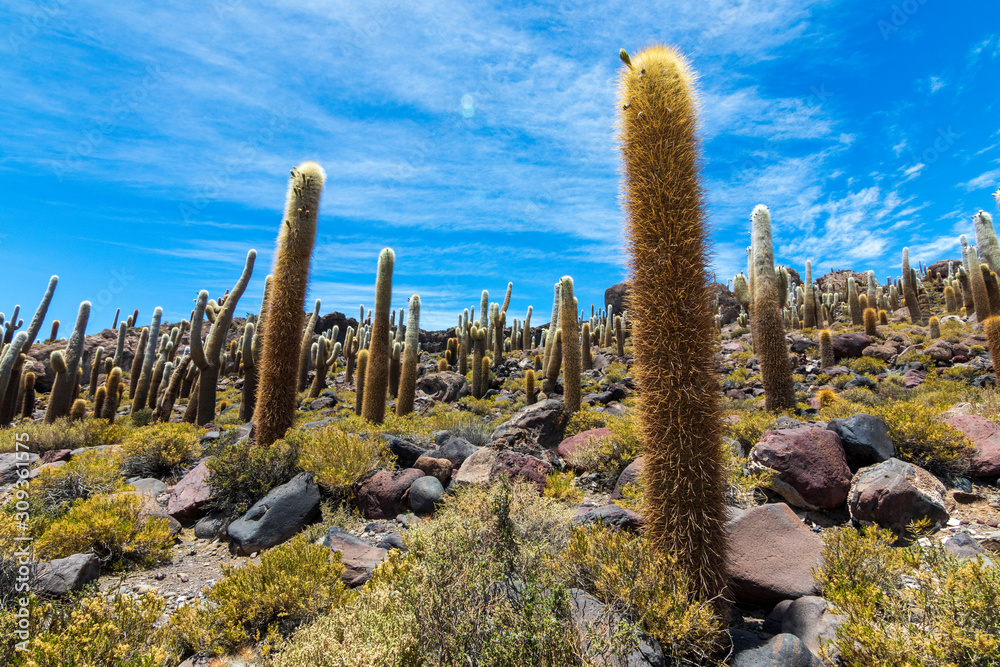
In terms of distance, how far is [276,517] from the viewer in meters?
6.78

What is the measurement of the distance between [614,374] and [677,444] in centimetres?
1918

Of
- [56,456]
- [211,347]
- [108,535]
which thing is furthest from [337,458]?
[211,347]

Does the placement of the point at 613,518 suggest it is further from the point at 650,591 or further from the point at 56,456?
the point at 56,456

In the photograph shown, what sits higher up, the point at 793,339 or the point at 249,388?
the point at 793,339

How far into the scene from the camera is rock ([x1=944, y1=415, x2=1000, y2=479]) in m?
6.79

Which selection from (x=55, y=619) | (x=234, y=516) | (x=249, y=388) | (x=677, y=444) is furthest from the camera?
(x=249, y=388)

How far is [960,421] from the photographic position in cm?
766

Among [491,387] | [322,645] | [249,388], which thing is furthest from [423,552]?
[491,387]

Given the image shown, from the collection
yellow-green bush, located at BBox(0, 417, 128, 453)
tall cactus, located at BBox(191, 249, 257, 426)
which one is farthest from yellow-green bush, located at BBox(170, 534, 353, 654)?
tall cactus, located at BBox(191, 249, 257, 426)

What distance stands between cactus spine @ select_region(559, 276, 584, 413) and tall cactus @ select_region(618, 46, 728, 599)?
384 inches

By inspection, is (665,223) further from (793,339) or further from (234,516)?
(793,339)

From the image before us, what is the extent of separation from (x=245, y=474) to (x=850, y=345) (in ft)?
73.3

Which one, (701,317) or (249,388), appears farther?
(249,388)

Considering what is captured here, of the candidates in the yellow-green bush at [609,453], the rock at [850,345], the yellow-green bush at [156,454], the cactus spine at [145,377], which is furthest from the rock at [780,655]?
the cactus spine at [145,377]
